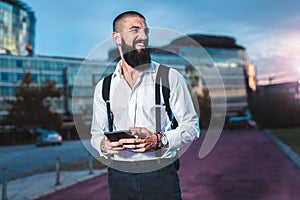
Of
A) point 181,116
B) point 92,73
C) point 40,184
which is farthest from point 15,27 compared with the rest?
point 181,116

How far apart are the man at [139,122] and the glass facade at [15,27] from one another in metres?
69.6

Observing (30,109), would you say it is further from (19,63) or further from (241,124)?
(241,124)

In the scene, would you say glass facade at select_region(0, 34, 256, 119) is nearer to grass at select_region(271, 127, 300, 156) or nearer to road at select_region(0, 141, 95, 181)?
grass at select_region(271, 127, 300, 156)

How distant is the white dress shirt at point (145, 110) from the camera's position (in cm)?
192

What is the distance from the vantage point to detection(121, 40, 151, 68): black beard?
6.18 feet

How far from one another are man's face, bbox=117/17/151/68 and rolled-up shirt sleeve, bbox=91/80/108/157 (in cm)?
38

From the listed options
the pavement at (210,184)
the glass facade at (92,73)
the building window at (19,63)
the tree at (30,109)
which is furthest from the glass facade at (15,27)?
the pavement at (210,184)

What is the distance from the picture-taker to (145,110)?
6.56 feet

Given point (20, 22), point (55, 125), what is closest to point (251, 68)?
point (20, 22)

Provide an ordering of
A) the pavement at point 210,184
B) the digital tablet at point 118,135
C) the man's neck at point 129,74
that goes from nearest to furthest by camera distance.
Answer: the digital tablet at point 118,135 → the man's neck at point 129,74 → the pavement at point 210,184

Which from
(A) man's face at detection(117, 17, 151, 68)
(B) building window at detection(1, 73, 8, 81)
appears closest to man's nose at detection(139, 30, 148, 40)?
(A) man's face at detection(117, 17, 151, 68)

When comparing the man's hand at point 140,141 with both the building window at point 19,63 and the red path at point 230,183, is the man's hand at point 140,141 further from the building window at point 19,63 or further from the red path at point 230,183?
the building window at point 19,63

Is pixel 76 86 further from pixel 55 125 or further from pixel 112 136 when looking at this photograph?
pixel 55 125

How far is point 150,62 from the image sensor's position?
1976 millimetres
